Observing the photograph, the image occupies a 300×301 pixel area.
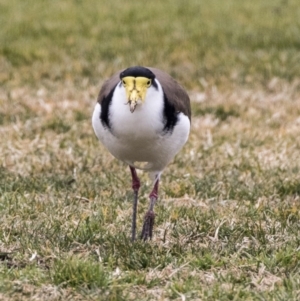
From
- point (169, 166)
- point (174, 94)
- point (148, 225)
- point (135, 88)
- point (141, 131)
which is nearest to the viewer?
point (135, 88)

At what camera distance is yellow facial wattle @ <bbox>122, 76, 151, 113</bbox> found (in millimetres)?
4305

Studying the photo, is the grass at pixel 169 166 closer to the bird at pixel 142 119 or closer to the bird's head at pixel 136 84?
the bird at pixel 142 119

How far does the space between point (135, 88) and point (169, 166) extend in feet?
8.39

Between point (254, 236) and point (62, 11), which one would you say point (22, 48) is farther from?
point (254, 236)

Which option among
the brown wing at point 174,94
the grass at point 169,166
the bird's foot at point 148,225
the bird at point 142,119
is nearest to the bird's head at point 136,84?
the bird at point 142,119

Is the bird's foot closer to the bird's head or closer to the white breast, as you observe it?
the white breast

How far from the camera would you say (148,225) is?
510 cm

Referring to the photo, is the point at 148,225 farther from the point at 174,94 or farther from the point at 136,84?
the point at 136,84

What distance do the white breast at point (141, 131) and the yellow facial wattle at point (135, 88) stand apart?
5 centimetres

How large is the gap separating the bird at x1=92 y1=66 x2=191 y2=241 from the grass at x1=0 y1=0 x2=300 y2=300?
51cm

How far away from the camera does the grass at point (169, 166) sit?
429cm

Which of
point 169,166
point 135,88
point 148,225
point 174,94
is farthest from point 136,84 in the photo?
point 169,166

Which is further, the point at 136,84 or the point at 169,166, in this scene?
the point at 169,166

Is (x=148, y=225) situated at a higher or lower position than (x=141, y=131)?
lower
